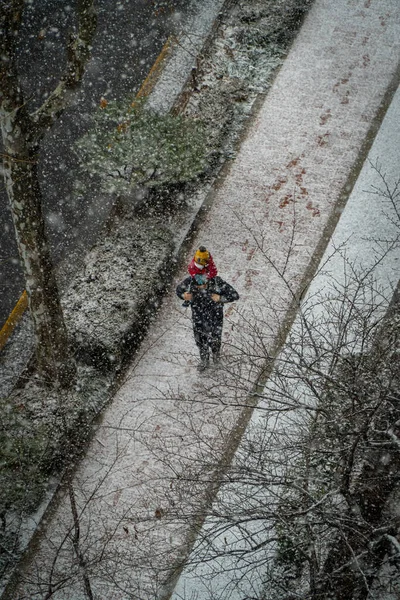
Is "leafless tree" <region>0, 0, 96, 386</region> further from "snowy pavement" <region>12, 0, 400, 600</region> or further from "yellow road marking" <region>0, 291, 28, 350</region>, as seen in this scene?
"yellow road marking" <region>0, 291, 28, 350</region>

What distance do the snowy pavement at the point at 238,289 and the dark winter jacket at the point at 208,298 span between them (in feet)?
0.80

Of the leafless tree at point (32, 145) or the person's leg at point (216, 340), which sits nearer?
the leafless tree at point (32, 145)

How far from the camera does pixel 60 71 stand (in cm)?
1362

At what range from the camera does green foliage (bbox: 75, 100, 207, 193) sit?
1107cm

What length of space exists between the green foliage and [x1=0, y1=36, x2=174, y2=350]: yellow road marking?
68 centimetres

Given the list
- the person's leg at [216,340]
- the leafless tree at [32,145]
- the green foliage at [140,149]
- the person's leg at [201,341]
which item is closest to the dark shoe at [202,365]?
the person's leg at [201,341]

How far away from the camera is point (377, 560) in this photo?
25.1ft

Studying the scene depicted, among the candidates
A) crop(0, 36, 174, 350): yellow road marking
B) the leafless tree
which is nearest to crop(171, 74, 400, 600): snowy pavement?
the leafless tree

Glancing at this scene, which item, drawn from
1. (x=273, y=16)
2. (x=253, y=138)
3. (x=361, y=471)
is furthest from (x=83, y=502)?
(x=273, y=16)

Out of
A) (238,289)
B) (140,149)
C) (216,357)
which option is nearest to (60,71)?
(140,149)

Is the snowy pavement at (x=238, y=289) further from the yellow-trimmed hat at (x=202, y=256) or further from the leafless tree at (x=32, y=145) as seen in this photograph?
the leafless tree at (x=32, y=145)

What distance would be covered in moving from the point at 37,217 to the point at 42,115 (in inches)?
42.0

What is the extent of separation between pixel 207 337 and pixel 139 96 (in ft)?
16.0

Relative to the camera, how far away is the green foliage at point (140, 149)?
1107 cm
